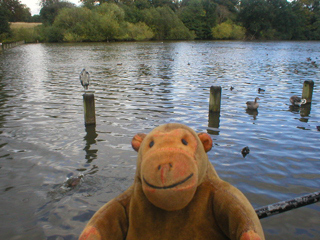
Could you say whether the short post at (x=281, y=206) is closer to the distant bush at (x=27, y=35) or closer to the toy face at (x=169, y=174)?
the toy face at (x=169, y=174)

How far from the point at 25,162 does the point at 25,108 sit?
4844 mm

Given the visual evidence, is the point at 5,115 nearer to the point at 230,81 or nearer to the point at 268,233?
the point at 268,233

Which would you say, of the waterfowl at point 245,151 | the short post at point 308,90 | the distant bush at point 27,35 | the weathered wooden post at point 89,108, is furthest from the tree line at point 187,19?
the waterfowl at point 245,151

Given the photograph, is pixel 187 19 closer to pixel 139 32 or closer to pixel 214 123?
pixel 139 32

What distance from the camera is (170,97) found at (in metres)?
12.2

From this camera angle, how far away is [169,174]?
1.84 m

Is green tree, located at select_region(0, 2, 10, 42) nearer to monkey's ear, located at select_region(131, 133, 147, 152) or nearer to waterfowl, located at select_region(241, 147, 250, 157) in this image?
waterfowl, located at select_region(241, 147, 250, 157)

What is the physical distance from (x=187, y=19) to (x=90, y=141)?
9602cm

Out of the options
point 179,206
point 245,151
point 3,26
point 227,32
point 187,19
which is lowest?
point 245,151

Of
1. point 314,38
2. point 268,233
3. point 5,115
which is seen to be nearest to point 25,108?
point 5,115

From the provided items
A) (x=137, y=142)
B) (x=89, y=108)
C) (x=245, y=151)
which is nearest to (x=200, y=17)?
(x=89, y=108)

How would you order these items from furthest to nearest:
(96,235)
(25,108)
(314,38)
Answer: (314,38) → (25,108) → (96,235)

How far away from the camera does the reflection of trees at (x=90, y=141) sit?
20.9 feet

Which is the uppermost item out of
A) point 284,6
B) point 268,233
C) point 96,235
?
point 284,6
